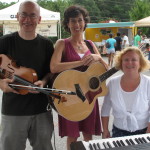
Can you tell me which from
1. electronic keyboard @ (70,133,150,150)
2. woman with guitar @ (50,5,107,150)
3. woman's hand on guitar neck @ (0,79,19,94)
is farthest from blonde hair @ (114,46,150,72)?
woman's hand on guitar neck @ (0,79,19,94)

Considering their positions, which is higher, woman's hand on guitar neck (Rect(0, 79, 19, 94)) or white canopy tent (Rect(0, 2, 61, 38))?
white canopy tent (Rect(0, 2, 61, 38))

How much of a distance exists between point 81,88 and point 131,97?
47cm

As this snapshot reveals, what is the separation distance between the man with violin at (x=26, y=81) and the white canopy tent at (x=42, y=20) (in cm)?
925

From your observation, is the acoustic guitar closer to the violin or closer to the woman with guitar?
the woman with guitar

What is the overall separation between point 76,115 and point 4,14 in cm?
997

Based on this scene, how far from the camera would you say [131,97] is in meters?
2.24

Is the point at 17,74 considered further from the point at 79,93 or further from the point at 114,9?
the point at 114,9

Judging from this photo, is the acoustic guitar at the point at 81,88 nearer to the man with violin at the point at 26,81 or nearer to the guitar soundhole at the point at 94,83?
the guitar soundhole at the point at 94,83

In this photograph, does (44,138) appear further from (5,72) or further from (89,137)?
(5,72)

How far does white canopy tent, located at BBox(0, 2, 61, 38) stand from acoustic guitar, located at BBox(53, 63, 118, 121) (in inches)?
363

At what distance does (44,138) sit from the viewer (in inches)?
89.0

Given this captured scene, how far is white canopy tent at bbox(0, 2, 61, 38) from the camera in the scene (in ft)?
36.7

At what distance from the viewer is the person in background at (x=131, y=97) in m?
2.22

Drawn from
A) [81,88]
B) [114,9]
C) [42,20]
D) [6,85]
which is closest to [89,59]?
[81,88]
